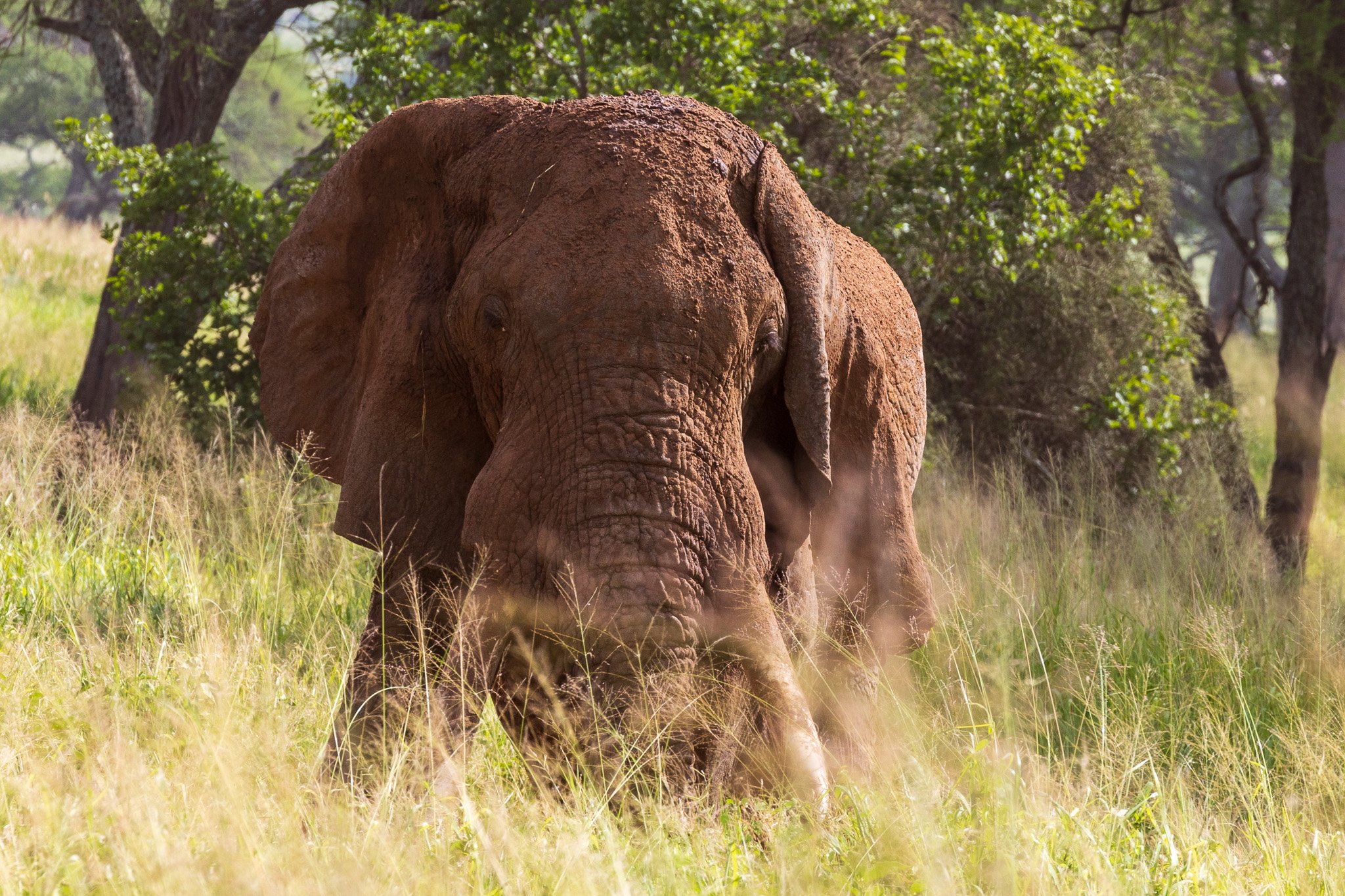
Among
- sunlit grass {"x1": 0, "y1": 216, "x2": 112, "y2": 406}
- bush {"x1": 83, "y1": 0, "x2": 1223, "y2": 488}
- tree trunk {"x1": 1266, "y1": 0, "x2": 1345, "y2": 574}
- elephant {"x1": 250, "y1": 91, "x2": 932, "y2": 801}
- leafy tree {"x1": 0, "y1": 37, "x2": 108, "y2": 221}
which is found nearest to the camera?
elephant {"x1": 250, "y1": 91, "x2": 932, "y2": 801}

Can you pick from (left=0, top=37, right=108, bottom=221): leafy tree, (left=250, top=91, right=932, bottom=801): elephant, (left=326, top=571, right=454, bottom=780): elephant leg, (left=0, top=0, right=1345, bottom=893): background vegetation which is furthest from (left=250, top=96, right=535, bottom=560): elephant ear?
(left=0, top=37, right=108, bottom=221): leafy tree

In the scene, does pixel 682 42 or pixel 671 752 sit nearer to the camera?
pixel 671 752

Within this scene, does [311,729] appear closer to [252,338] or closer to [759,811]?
[252,338]

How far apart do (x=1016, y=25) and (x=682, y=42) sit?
1.85m

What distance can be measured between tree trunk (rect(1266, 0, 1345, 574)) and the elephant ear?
6733mm

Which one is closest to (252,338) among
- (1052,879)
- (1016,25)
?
(1052,879)

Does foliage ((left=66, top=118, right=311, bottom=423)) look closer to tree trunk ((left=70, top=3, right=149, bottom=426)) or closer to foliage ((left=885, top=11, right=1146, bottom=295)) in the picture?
tree trunk ((left=70, top=3, right=149, bottom=426))

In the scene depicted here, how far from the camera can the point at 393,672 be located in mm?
3881

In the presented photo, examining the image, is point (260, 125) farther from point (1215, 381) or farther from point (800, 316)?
point (800, 316)

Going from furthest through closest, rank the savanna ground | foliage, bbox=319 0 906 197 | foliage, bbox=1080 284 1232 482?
foliage, bbox=1080 284 1232 482 → foliage, bbox=319 0 906 197 → the savanna ground

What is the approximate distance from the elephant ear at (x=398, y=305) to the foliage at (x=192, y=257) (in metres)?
4.05

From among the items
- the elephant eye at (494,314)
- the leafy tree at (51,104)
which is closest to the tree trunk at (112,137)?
the elephant eye at (494,314)

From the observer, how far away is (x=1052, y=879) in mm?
3066

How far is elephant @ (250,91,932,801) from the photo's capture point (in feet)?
10.5
